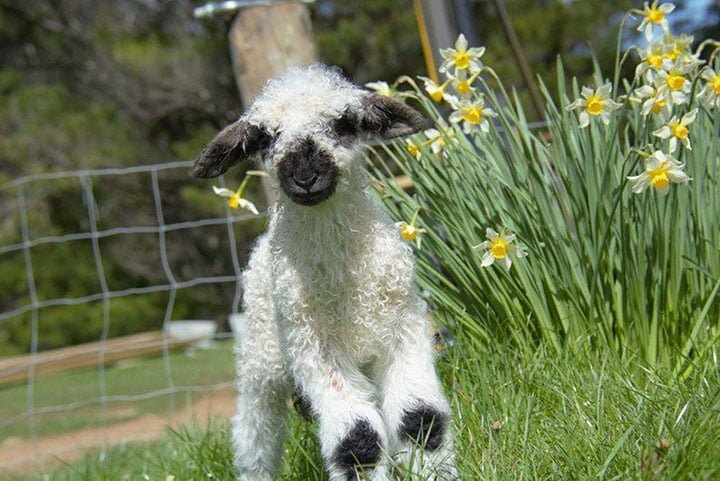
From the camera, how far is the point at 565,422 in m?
2.61

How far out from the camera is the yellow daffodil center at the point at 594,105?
9.85 feet

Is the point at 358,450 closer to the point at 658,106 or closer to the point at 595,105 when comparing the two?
the point at 595,105

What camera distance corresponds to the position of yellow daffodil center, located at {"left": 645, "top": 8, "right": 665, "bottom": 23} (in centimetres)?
316

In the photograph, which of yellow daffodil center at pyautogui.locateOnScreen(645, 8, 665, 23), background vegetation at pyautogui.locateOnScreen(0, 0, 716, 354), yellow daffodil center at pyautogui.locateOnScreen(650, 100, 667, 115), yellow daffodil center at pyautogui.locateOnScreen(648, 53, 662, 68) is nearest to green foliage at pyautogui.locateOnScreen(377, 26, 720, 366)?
yellow daffodil center at pyautogui.locateOnScreen(650, 100, 667, 115)

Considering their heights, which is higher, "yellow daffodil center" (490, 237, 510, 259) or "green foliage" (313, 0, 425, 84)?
"green foliage" (313, 0, 425, 84)

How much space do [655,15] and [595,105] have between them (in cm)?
44

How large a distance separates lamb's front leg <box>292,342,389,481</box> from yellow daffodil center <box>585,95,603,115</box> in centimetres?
115

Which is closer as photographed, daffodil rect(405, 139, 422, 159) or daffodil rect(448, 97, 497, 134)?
daffodil rect(448, 97, 497, 134)

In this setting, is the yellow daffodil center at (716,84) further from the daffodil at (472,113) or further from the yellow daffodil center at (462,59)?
the yellow daffodil center at (462,59)

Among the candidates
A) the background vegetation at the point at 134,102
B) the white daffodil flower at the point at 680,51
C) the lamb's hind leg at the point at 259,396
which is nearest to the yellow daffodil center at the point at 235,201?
the lamb's hind leg at the point at 259,396

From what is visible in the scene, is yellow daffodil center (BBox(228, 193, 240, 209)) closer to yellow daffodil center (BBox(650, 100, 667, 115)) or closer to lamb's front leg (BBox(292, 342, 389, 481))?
lamb's front leg (BBox(292, 342, 389, 481))

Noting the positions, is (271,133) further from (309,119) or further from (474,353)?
(474,353)

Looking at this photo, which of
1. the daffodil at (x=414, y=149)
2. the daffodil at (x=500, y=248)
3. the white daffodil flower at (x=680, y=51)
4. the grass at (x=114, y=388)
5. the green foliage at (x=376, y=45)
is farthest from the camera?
the green foliage at (x=376, y=45)

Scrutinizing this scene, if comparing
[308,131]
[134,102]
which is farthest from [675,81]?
[134,102]
